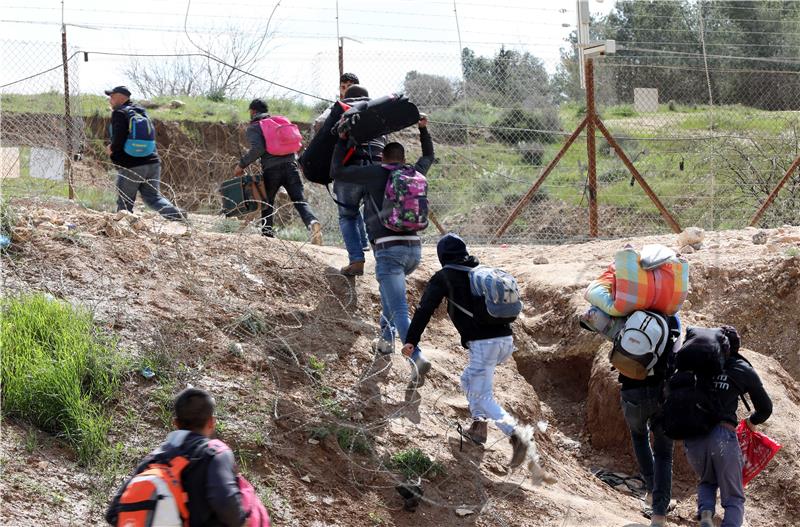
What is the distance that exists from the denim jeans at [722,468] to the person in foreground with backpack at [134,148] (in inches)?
187

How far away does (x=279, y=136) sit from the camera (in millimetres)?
8539

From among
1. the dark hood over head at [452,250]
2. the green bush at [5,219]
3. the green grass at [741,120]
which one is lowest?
the dark hood over head at [452,250]

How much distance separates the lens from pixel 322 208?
42.5ft

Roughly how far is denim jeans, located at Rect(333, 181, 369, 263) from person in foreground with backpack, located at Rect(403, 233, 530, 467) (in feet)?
3.29

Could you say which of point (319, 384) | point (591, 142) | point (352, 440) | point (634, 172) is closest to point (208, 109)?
point (591, 142)

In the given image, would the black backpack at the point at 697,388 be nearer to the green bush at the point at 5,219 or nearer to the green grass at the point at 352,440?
the green grass at the point at 352,440

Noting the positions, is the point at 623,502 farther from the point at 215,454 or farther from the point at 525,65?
the point at 525,65

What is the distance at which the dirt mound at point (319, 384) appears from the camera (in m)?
5.82

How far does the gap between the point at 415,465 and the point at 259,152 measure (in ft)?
11.1

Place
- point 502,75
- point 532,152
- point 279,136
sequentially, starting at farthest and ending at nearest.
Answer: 1. point 532,152
2. point 502,75
3. point 279,136

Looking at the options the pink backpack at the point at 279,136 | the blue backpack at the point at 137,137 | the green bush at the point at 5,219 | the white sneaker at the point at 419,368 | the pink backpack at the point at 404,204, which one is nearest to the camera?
the white sneaker at the point at 419,368

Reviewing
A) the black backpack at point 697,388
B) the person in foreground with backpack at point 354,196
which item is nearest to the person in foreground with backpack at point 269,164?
the person in foreground with backpack at point 354,196

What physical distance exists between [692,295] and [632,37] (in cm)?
1086

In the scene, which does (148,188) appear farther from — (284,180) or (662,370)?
(662,370)
